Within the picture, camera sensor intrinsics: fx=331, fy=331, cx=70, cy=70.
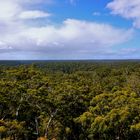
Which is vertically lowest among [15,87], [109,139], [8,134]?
[109,139]

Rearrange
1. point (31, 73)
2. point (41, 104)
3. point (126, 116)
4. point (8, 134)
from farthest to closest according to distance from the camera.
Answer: point (31, 73)
point (41, 104)
point (126, 116)
point (8, 134)

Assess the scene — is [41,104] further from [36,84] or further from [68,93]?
[36,84]

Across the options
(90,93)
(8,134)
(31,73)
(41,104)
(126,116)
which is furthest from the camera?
(31,73)

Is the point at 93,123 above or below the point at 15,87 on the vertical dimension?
below

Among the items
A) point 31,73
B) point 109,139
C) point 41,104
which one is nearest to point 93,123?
point 109,139

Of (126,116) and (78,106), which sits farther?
(78,106)

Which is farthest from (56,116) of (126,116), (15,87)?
(126,116)

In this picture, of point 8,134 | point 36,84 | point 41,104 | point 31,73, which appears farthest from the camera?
point 31,73

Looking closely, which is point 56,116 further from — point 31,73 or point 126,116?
point 31,73

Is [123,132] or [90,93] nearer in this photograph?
[123,132]
